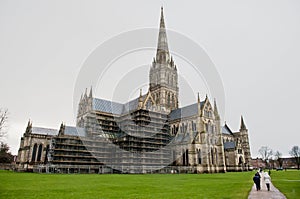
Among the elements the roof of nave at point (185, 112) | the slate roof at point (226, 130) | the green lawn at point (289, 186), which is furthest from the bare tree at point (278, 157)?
the green lawn at point (289, 186)

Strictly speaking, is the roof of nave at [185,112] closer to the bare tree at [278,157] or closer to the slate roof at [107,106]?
the slate roof at [107,106]

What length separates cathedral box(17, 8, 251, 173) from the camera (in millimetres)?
45938

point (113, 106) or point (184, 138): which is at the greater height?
point (113, 106)

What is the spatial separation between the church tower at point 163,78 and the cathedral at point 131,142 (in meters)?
6.17

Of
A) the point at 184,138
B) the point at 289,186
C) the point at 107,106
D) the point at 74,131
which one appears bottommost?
the point at 289,186

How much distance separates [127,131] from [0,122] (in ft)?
78.3

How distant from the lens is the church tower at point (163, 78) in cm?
6600

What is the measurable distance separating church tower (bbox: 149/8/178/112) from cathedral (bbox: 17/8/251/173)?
20.2ft

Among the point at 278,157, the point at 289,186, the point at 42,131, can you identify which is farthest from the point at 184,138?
the point at 278,157

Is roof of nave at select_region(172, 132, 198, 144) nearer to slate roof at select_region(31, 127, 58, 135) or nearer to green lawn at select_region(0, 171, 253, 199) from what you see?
green lawn at select_region(0, 171, 253, 199)

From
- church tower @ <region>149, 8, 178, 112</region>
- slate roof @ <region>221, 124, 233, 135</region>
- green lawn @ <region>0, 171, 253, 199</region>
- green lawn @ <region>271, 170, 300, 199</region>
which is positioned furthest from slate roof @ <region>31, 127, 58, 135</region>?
slate roof @ <region>221, 124, 233, 135</region>

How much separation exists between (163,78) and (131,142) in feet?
88.7

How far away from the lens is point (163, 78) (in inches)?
2623

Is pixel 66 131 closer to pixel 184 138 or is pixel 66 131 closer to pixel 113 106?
pixel 113 106
